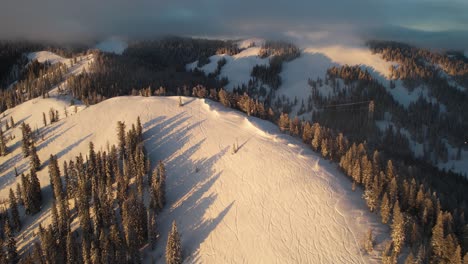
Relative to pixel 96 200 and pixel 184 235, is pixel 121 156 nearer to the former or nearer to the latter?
pixel 96 200

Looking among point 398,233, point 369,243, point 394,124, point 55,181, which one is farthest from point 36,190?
point 394,124

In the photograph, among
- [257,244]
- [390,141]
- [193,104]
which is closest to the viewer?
[257,244]

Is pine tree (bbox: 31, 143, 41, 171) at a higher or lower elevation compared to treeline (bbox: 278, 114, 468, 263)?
lower

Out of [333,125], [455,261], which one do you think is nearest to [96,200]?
[455,261]

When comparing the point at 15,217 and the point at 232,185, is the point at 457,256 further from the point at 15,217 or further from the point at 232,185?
the point at 15,217

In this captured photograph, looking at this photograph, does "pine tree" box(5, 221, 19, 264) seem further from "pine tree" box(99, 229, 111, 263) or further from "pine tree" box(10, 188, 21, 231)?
"pine tree" box(99, 229, 111, 263)

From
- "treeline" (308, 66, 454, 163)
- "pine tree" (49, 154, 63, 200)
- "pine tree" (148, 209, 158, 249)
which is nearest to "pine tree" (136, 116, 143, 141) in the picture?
"pine tree" (49, 154, 63, 200)

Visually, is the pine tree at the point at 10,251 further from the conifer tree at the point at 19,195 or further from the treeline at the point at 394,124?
the treeline at the point at 394,124

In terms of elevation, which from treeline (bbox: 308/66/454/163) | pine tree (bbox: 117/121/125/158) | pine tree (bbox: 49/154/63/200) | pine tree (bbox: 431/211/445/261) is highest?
pine tree (bbox: 117/121/125/158)
